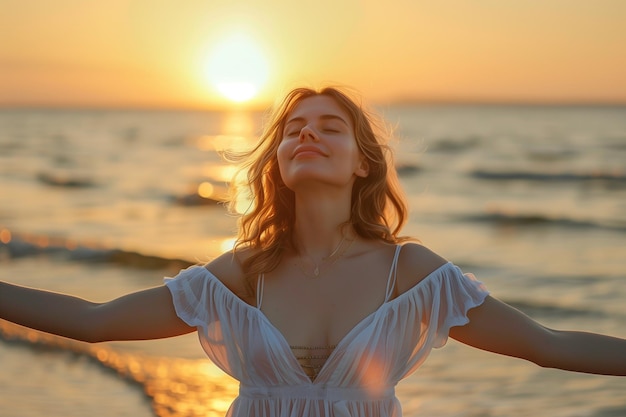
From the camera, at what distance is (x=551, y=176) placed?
2630 centimetres

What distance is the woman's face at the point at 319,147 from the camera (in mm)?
3250

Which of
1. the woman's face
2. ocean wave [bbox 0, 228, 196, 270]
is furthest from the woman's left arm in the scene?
ocean wave [bbox 0, 228, 196, 270]

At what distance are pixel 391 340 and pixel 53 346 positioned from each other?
5579 millimetres

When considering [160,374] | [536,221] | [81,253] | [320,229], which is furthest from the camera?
[536,221]

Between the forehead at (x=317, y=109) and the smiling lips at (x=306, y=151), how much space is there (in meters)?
0.18

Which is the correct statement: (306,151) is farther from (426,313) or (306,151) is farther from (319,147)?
(426,313)

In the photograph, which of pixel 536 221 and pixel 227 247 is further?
pixel 536 221

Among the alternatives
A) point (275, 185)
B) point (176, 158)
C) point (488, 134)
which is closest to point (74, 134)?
point (176, 158)

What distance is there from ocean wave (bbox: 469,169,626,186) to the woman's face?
71.4 ft

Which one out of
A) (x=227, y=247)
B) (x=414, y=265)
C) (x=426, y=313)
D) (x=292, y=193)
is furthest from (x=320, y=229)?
(x=227, y=247)

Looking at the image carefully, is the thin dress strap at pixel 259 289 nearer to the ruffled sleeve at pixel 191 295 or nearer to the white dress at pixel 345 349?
the white dress at pixel 345 349

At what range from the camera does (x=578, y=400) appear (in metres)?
6.77

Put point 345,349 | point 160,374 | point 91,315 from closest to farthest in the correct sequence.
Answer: point 345,349, point 91,315, point 160,374

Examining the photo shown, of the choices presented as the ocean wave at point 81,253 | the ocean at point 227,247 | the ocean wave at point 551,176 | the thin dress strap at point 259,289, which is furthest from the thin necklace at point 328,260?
the ocean wave at point 551,176
